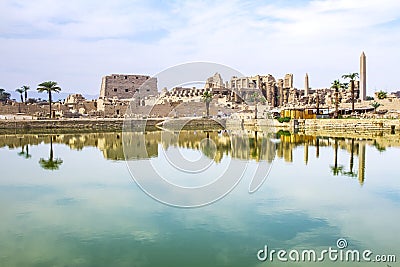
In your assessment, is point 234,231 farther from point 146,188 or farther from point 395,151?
point 395,151

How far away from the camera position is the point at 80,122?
44.0 metres

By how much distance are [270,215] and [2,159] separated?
15385mm

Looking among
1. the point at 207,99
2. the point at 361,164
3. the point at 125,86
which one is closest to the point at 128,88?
the point at 125,86

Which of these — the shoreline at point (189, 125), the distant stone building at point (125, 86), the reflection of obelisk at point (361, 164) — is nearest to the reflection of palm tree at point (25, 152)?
the shoreline at point (189, 125)

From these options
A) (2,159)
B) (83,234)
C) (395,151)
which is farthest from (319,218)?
(2,159)

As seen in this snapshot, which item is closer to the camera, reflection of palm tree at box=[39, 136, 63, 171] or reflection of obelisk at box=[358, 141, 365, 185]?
reflection of obelisk at box=[358, 141, 365, 185]

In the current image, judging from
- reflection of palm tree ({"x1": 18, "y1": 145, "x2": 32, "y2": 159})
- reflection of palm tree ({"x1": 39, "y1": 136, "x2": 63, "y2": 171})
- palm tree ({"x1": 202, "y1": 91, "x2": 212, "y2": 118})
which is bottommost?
reflection of palm tree ({"x1": 39, "y1": 136, "x2": 63, "y2": 171})

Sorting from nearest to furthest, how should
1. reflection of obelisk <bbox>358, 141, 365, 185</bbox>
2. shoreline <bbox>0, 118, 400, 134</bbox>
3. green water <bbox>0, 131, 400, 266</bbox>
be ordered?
green water <bbox>0, 131, 400, 266</bbox> < reflection of obelisk <bbox>358, 141, 365, 185</bbox> < shoreline <bbox>0, 118, 400, 134</bbox>

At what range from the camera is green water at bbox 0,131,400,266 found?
7.77m

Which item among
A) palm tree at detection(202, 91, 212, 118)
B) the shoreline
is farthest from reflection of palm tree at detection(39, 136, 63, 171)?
palm tree at detection(202, 91, 212, 118)

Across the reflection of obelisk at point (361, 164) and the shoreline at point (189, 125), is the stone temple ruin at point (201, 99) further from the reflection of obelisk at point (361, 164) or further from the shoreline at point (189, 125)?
the reflection of obelisk at point (361, 164)

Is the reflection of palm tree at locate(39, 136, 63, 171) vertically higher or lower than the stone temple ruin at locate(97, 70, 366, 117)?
lower

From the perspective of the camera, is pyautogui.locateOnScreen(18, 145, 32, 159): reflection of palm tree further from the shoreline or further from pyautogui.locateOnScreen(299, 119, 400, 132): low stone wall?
pyautogui.locateOnScreen(299, 119, 400, 132): low stone wall

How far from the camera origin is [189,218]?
397 inches
